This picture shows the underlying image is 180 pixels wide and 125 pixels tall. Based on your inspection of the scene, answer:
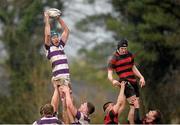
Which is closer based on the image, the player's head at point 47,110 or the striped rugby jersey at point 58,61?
the player's head at point 47,110

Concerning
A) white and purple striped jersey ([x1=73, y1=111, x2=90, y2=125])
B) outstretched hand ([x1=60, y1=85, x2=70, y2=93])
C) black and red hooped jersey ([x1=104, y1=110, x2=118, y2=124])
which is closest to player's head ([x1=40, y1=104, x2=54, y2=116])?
white and purple striped jersey ([x1=73, y1=111, x2=90, y2=125])

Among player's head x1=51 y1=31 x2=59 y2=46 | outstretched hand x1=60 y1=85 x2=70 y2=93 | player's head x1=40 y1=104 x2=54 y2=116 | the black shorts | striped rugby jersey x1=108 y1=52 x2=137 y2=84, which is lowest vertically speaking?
player's head x1=40 y1=104 x2=54 y2=116

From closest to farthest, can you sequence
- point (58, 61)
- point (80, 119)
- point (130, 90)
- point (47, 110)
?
point (47, 110) < point (80, 119) < point (58, 61) < point (130, 90)

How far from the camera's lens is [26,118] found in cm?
2984

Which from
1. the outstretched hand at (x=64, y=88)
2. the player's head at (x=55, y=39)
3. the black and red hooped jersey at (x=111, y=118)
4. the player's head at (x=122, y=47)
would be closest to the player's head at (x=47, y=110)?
the outstretched hand at (x=64, y=88)

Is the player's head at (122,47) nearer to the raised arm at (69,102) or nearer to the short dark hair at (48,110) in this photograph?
the raised arm at (69,102)

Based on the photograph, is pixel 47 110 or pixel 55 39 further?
pixel 55 39

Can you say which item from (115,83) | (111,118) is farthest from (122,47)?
(111,118)

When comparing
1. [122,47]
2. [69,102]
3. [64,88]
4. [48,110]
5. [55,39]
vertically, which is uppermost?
[55,39]

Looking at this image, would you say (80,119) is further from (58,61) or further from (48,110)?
(58,61)

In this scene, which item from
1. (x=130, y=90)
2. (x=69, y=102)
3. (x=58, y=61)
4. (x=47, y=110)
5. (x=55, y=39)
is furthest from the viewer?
(x=130, y=90)

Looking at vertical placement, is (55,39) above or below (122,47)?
above

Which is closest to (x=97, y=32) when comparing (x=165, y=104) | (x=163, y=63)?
(x=163, y=63)

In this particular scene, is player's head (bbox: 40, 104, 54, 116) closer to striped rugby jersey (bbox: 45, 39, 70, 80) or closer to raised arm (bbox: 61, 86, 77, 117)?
raised arm (bbox: 61, 86, 77, 117)
